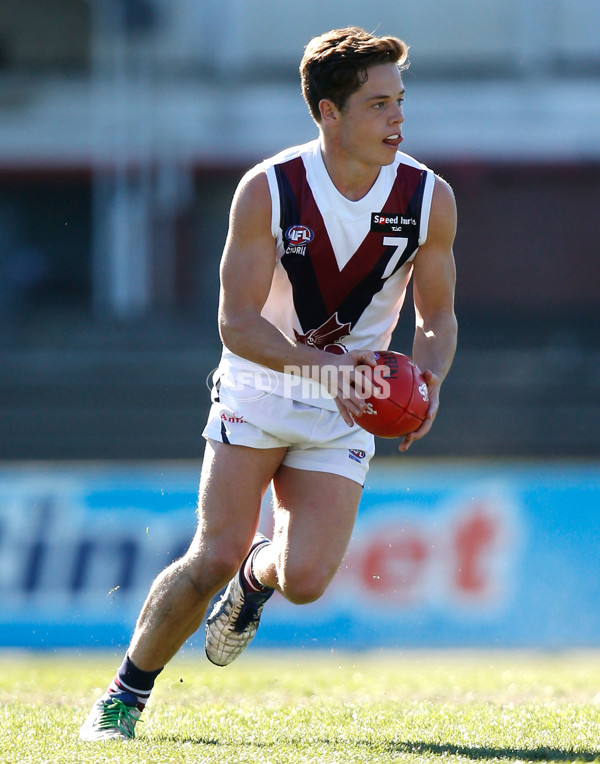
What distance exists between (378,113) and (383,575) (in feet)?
A: 16.5

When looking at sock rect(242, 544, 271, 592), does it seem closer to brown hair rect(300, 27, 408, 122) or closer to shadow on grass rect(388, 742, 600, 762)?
shadow on grass rect(388, 742, 600, 762)

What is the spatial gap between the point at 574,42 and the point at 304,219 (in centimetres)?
2150

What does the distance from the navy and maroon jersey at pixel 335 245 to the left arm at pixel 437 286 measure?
0.15 feet

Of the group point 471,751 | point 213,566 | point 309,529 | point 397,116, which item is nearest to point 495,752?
point 471,751

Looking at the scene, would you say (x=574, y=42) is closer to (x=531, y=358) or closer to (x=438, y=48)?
(x=438, y=48)

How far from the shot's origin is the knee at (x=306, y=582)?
455 cm

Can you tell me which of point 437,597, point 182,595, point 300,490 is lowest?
point 437,597

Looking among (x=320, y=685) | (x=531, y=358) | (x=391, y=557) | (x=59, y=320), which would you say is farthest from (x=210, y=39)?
(x=320, y=685)

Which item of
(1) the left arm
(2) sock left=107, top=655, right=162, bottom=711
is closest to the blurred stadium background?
(1) the left arm

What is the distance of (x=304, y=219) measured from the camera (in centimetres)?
454

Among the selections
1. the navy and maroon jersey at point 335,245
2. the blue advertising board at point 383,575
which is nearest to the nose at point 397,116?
the navy and maroon jersey at point 335,245

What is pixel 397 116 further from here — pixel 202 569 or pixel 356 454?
pixel 202 569

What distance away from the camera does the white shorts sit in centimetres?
464

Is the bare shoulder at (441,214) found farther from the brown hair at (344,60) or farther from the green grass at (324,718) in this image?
the green grass at (324,718)
